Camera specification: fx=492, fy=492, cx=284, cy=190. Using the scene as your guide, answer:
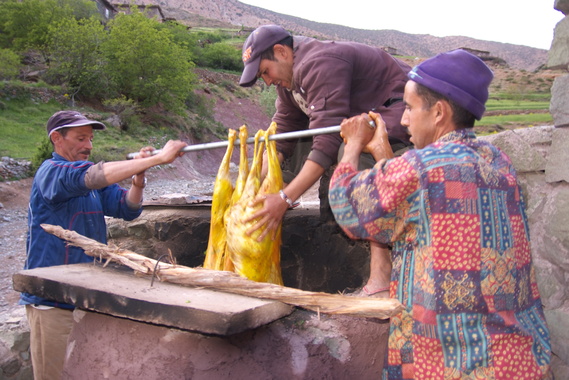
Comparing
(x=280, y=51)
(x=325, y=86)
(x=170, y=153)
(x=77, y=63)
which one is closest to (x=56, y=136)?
(x=170, y=153)

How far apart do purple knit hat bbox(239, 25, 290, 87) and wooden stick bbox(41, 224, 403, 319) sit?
1175 mm

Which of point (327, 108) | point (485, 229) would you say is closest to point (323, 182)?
point (327, 108)

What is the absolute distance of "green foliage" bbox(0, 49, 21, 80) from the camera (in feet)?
65.5

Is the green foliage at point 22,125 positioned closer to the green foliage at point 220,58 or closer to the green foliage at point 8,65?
the green foliage at point 8,65

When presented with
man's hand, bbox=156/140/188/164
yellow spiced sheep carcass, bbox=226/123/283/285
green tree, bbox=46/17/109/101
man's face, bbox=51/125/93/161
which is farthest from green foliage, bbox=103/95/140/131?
yellow spiced sheep carcass, bbox=226/123/283/285

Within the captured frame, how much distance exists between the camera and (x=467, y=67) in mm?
1764

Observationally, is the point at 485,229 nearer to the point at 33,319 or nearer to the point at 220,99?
the point at 33,319

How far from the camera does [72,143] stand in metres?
2.97

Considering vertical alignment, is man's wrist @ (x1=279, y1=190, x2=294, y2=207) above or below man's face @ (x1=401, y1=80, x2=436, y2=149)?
below

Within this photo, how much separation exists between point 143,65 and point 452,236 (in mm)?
25344

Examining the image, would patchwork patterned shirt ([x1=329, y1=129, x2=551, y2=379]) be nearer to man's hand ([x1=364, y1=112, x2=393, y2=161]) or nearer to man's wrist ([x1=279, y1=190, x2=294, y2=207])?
man's hand ([x1=364, y1=112, x2=393, y2=161])

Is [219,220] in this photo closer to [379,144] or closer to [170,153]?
[170,153]

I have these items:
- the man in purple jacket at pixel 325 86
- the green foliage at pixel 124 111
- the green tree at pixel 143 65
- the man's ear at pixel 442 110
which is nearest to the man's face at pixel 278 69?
the man in purple jacket at pixel 325 86

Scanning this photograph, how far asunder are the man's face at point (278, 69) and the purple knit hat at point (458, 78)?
1.14 metres
